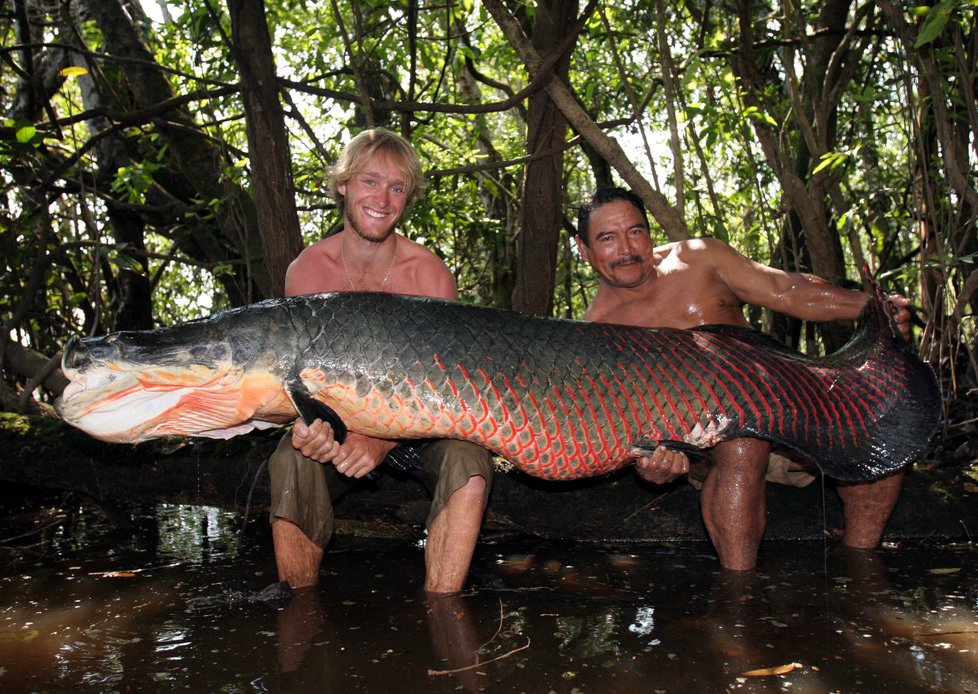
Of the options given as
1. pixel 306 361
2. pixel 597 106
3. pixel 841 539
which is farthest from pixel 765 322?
pixel 306 361

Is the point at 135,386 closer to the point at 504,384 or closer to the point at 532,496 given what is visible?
the point at 504,384

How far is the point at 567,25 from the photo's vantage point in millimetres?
5270

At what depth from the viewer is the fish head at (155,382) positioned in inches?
118

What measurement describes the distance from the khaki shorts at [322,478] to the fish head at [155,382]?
49cm

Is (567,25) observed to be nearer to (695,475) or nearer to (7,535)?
(695,475)

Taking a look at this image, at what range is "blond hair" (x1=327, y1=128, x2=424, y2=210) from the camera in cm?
402

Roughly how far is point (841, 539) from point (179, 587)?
297 centimetres

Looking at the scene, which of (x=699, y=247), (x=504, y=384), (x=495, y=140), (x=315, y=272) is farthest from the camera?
(x=495, y=140)

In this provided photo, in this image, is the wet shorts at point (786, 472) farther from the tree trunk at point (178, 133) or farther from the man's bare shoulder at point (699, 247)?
the tree trunk at point (178, 133)

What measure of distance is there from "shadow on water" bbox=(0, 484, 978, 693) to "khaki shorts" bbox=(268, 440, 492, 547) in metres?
0.30

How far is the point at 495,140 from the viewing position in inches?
397

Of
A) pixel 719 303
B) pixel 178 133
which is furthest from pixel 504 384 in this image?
pixel 178 133

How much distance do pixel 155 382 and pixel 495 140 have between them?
297 inches

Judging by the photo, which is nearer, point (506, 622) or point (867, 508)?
point (506, 622)
